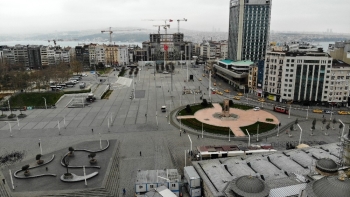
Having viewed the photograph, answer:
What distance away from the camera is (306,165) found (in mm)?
33000

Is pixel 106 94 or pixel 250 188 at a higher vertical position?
pixel 250 188

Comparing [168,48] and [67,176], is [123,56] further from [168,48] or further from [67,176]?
[67,176]

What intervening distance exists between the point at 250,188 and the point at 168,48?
166458mm

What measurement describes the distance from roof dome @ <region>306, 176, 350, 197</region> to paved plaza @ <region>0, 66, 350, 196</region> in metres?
20.2

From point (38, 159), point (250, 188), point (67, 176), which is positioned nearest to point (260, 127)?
point (250, 188)

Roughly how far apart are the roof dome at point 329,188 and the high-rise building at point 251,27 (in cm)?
11397

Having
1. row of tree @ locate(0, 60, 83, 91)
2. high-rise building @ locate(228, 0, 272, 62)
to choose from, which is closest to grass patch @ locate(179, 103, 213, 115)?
row of tree @ locate(0, 60, 83, 91)

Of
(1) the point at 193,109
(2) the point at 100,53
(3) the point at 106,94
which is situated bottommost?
(1) the point at 193,109

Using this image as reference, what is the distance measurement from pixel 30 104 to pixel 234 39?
9740cm

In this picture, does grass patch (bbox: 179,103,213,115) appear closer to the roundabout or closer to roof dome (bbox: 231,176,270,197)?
the roundabout

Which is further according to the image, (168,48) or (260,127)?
(168,48)

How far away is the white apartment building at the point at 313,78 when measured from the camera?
69.1m

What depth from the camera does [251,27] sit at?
12612cm

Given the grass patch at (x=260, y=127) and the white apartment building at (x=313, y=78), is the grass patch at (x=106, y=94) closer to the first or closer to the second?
the grass patch at (x=260, y=127)
